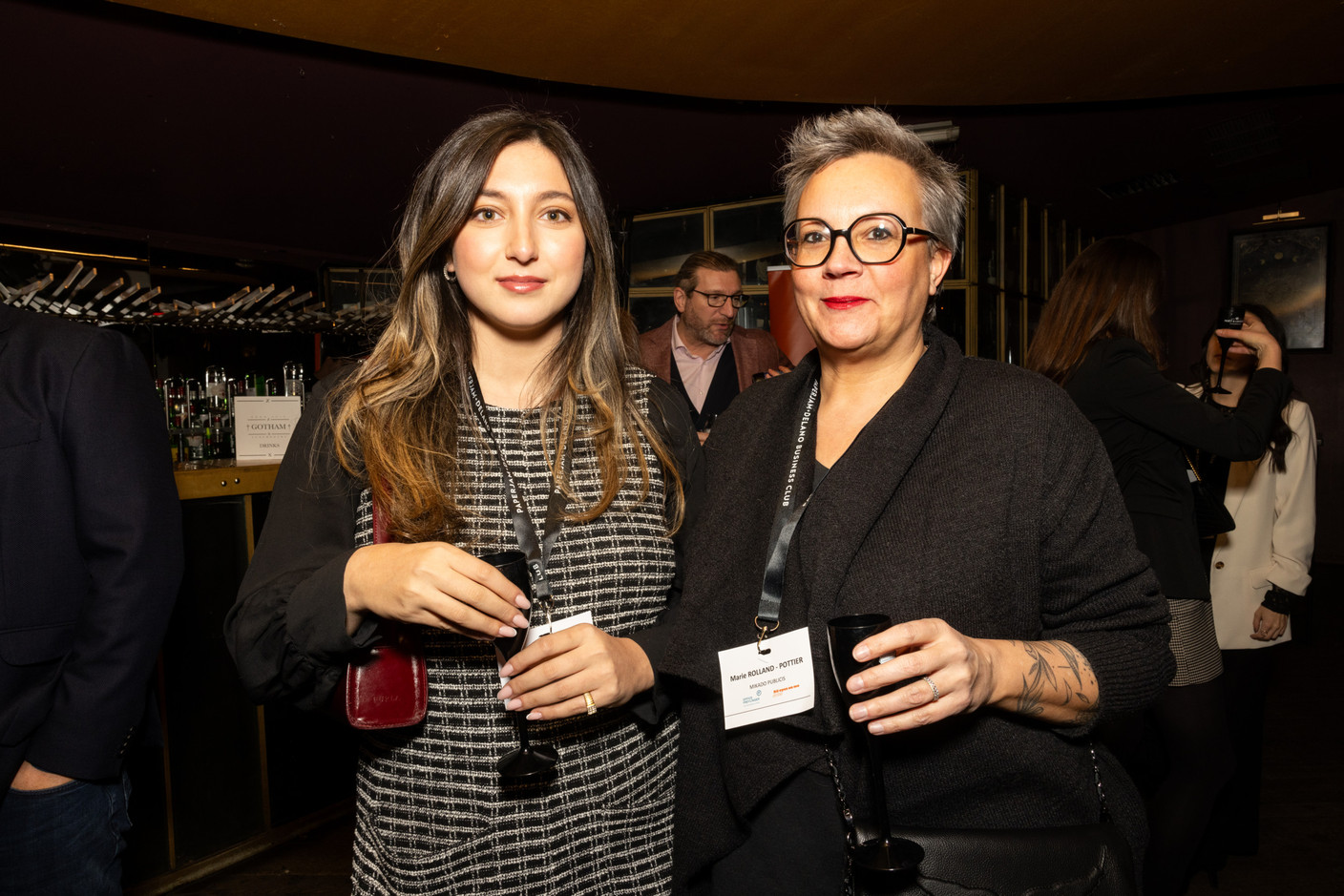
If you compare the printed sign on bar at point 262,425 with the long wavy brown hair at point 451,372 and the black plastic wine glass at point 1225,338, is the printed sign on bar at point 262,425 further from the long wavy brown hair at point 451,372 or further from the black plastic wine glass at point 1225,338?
the black plastic wine glass at point 1225,338

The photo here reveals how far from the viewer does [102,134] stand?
5.97 meters

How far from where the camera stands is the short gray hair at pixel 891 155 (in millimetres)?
1277

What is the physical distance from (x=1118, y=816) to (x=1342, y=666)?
5562mm

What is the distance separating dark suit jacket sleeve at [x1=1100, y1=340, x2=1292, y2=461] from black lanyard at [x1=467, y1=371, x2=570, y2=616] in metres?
1.67

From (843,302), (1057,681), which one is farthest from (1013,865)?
(843,302)

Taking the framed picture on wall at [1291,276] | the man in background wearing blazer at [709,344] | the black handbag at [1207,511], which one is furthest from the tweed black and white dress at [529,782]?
the framed picture on wall at [1291,276]

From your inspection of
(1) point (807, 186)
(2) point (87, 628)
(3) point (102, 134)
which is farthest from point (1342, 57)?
(3) point (102, 134)

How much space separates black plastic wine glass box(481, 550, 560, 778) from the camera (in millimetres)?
1039

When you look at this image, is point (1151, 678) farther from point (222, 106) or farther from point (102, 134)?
point (102, 134)

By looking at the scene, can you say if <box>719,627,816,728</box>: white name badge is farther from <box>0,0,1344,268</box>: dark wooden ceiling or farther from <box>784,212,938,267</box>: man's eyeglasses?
<box>0,0,1344,268</box>: dark wooden ceiling

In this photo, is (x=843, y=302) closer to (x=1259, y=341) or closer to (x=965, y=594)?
(x=965, y=594)

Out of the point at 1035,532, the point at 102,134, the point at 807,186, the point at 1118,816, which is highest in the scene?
the point at 102,134

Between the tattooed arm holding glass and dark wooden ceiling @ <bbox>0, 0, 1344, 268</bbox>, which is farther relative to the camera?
dark wooden ceiling @ <bbox>0, 0, 1344, 268</bbox>

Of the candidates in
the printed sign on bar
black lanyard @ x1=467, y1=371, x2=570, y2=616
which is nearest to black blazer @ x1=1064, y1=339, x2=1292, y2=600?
black lanyard @ x1=467, y1=371, x2=570, y2=616
